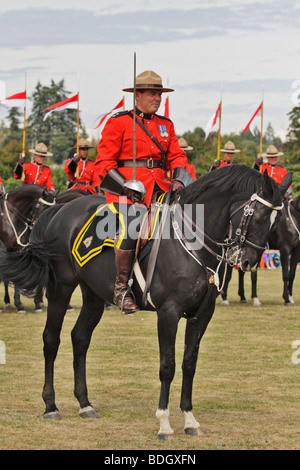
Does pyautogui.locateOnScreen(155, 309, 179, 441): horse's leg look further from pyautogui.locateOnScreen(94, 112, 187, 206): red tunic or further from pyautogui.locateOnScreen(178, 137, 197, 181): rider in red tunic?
pyautogui.locateOnScreen(178, 137, 197, 181): rider in red tunic

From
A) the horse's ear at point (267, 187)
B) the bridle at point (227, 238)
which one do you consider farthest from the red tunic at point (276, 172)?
the horse's ear at point (267, 187)

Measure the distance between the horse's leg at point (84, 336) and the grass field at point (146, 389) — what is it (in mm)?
225

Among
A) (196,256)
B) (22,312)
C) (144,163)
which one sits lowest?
(22,312)

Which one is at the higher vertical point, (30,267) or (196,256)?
(196,256)

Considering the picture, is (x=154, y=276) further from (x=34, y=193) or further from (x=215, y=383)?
(x=34, y=193)

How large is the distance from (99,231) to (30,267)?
0.93 metres

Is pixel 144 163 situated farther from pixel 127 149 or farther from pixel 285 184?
pixel 285 184

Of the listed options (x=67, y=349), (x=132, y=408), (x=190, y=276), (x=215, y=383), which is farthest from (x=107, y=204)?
(x=67, y=349)

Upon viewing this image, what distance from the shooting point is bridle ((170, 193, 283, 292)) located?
6.82 metres

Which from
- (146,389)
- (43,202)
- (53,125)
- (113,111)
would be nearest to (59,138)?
(53,125)

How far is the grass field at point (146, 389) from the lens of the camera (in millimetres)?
6863

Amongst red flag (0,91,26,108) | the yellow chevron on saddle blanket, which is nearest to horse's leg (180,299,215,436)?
the yellow chevron on saddle blanket

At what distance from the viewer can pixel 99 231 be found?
7.63 metres

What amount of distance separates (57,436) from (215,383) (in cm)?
273
